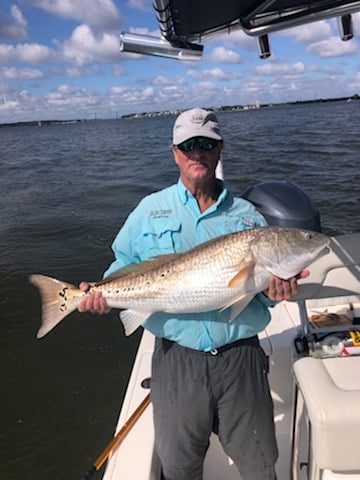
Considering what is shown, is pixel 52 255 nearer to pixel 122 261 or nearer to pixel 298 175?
pixel 122 261

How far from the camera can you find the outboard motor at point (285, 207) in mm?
4457

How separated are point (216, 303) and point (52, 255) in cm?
1093

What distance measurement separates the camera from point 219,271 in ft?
8.89

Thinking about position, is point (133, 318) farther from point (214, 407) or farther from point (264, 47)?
point (264, 47)

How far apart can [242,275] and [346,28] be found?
105 inches

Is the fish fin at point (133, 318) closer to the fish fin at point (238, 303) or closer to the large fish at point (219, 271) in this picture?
the large fish at point (219, 271)

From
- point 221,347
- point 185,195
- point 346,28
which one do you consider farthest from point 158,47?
point 221,347

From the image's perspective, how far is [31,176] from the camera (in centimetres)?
2809

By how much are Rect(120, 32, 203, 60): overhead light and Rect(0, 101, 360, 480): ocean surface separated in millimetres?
4432

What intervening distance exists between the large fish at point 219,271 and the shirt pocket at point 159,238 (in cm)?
7

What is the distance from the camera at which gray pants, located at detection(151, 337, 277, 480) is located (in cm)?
262

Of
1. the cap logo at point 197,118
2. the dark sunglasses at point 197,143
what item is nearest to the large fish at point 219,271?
the dark sunglasses at point 197,143

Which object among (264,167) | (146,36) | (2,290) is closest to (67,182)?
(264,167)

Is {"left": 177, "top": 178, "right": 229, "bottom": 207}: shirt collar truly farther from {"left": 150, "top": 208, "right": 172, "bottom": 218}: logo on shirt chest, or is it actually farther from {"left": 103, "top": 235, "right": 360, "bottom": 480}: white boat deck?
{"left": 103, "top": 235, "right": 360, "bottom": 480}: white boat deck
